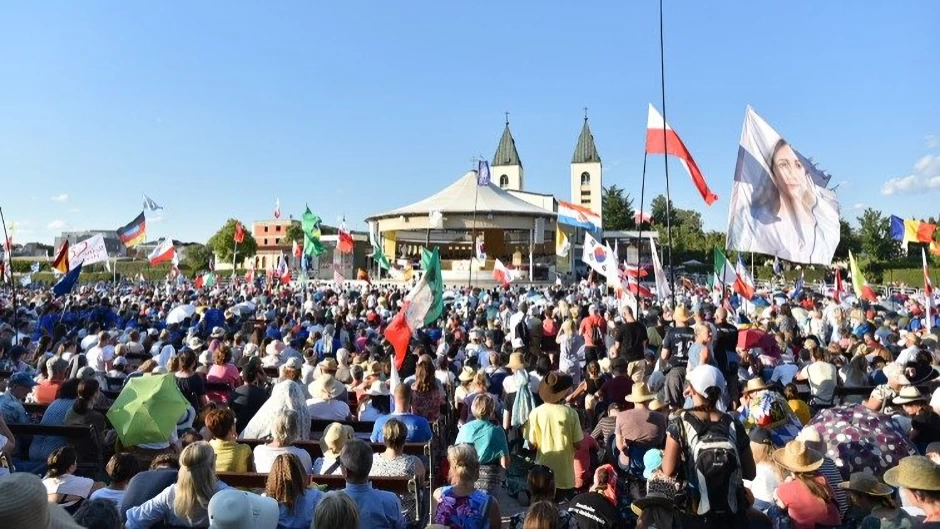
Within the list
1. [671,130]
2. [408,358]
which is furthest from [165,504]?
[671,130]

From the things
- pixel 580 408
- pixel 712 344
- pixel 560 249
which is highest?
pixel 560 249

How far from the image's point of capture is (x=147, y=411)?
17.4 feet

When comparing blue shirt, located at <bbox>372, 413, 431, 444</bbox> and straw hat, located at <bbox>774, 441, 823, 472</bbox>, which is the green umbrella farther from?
straw hat, located at <bbox>774, 441, 823, 472</bbox>

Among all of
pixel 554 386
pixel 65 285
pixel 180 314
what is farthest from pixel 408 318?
pixel 65 285

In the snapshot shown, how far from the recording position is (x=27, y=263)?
256ft

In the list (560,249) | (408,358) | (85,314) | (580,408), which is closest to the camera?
(580,408)

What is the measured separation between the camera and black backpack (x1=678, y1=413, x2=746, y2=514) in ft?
12.3

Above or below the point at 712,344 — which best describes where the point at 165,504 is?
below

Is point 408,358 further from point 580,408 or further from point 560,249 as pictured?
point 560,249

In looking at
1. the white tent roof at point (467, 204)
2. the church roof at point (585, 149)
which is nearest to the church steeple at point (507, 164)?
the church roof at point (585, 149)

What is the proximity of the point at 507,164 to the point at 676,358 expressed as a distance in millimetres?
81373

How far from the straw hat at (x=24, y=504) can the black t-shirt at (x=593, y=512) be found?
2.80 metres

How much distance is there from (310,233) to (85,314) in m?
11.2

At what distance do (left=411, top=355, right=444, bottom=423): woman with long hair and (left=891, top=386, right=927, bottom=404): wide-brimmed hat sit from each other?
4.24 metres
